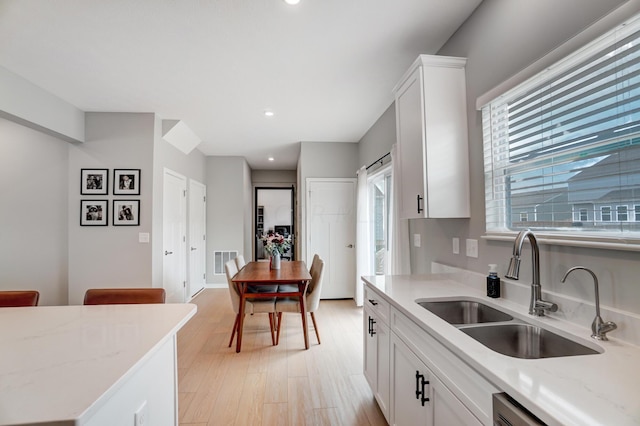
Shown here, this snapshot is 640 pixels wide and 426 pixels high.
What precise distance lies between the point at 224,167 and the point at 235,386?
434cm

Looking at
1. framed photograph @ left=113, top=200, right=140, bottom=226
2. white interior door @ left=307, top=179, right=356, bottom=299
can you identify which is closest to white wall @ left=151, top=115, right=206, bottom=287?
framed photograph @ left=113, top=200, right=140, bottom=226

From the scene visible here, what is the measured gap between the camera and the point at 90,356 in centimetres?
86

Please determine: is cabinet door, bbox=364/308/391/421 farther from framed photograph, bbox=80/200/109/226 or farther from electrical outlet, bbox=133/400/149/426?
framed photograph, bbox=80/200/109/226

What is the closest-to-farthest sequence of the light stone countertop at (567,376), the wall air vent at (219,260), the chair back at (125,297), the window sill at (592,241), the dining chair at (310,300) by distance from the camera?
1. the light stone countertop at (567,376)
2. the window sill at (592,241)
3. the chair back at (125,297)
4. the dining chair at (310,300)
5. the wall air vent at (219,260)

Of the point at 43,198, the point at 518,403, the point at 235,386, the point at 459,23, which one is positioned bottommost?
the point at 235,386

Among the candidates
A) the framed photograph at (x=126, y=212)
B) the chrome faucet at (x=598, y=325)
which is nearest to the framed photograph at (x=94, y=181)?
the framed photograph at (x=126, y=212)

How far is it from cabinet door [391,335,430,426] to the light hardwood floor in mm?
508

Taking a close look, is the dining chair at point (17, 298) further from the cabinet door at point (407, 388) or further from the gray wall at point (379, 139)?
the gray wall at point (379, 139)

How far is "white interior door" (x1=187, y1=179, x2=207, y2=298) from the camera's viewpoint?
4910 mm

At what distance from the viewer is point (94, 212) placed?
11.5ft

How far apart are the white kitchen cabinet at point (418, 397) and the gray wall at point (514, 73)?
2.21ft

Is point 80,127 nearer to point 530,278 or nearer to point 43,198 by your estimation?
point 43,198

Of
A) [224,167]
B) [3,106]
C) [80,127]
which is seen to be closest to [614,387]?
[3,106]

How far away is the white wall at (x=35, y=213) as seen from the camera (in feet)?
11.4
